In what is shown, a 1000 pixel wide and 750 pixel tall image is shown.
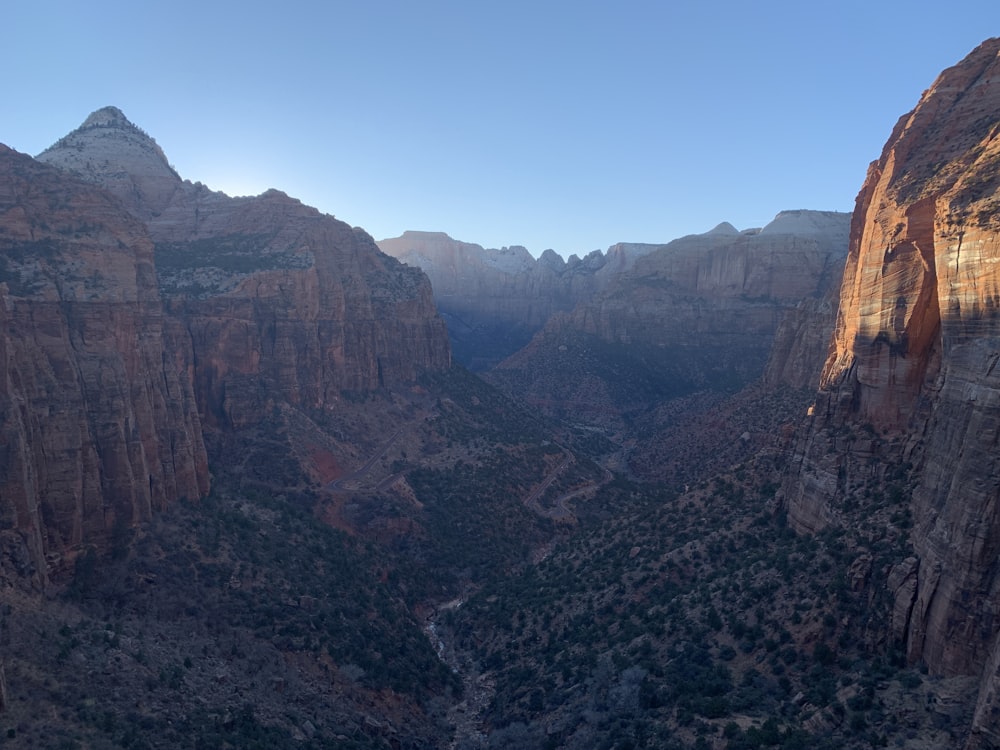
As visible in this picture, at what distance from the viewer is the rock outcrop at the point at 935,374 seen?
20203 millimetres

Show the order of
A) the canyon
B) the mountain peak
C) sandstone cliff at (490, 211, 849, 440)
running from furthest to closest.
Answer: sandstone cliff at (490, 211, 849, 440)
the mountain peak
the canyon

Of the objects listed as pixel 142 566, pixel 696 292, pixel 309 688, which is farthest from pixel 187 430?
pixel 696 292

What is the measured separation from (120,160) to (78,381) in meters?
57.8

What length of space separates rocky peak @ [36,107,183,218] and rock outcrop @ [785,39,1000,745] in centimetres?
7127

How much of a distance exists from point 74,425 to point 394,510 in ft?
102

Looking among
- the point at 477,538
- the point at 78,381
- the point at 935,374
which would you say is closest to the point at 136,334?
the point at 78,381

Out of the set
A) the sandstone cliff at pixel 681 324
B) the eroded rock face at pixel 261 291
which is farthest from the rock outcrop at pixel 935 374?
the sandstone cliff at pixel 681 324

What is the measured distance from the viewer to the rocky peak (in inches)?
3009

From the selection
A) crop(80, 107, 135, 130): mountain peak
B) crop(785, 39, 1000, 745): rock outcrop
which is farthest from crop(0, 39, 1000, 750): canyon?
crop(80, 107, 135, 130): mountain peak

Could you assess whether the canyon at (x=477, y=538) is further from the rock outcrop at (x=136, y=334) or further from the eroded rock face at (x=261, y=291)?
the eroded rock face at (x=261, y=291)

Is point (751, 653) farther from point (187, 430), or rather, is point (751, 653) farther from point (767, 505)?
point (187, 430)

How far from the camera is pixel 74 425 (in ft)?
107

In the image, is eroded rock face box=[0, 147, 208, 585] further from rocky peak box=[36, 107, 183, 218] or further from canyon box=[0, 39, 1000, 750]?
rocky peak box=[36, 107, 183, 218]

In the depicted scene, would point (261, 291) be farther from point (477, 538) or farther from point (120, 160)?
point (477, 538)
